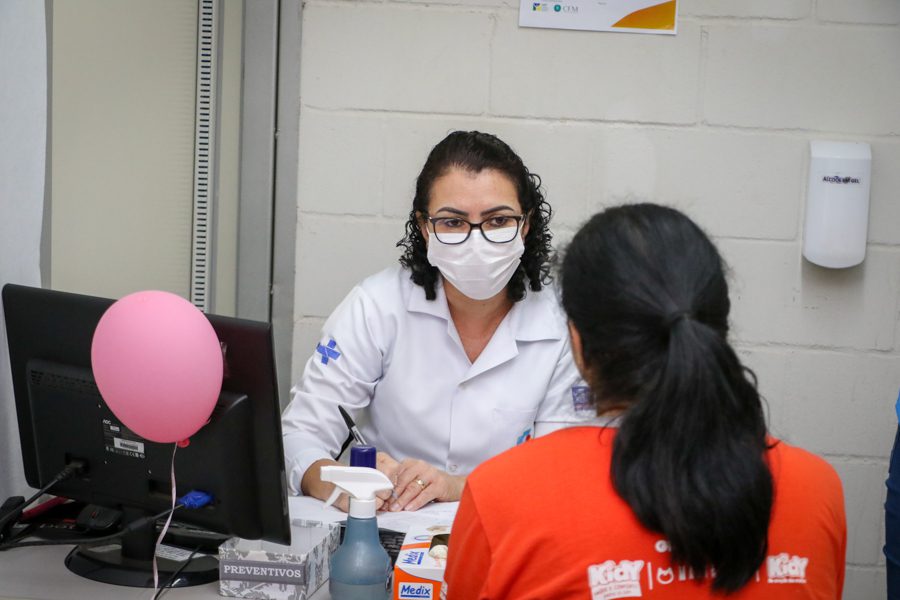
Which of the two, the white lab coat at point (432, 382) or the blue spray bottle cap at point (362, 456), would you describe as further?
the white lab coat at point (432, 382)

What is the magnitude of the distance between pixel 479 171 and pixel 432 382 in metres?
0.43

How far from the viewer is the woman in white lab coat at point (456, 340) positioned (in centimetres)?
178

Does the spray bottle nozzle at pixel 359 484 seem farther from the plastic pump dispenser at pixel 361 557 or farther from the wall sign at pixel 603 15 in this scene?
the wall sign at pixel 603 15

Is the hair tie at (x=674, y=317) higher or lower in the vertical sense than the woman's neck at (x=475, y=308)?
higher

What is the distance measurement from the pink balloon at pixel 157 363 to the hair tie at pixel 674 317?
58 centimetres

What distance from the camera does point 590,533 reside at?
90cm

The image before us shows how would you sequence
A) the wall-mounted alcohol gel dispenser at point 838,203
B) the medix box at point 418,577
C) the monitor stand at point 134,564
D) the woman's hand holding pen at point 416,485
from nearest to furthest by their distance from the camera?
the medix box at point 418,577 < the monitor stand at point 134,564 < the woman's hand holding pen at point 416,485 < the wall-mounted alcohol gel dispenser at point 838,203

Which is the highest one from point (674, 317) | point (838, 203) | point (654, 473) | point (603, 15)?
point (603, 15)

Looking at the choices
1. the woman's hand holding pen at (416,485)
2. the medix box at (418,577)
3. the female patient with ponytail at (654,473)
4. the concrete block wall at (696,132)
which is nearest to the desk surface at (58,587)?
the medix box at (418,577)

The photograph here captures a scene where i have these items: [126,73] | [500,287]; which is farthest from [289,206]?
[500,287]

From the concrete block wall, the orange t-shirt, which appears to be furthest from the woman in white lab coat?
the orange t-shirt

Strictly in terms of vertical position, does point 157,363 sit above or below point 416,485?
above

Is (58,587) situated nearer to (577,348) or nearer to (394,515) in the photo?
(394,515)

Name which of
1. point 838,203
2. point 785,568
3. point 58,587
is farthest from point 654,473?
point 838,203
